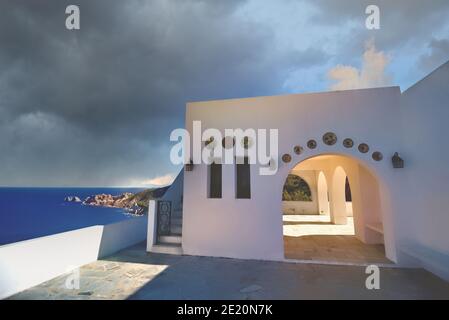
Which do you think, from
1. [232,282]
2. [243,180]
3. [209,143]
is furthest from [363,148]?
[232,282]

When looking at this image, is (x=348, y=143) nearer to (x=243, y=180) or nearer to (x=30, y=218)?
(x=243, y=180)

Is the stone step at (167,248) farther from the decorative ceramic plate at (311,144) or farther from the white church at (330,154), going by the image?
the decorative ceramic plate at (311,144)

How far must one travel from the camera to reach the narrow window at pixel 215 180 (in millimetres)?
5707

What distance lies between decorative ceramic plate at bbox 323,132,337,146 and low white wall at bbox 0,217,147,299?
20.7 ft

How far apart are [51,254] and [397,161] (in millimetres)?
7800

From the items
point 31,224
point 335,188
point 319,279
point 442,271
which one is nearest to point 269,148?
point 319,279

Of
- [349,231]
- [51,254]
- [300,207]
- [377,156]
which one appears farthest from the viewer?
[300,207]

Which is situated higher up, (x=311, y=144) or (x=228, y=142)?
(x=228, y=142)

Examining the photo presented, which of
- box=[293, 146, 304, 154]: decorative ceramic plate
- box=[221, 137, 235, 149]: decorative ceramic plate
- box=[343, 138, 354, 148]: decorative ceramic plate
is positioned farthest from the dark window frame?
box=[343, 138, 354, 148]: decorative ceramic plate

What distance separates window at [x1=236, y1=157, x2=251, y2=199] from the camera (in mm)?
5359

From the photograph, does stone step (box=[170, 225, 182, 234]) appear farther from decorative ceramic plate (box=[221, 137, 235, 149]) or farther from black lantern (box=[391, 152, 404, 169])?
black lantern (box=[391, 152, 404, 169])

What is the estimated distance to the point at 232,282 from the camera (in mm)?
3602
